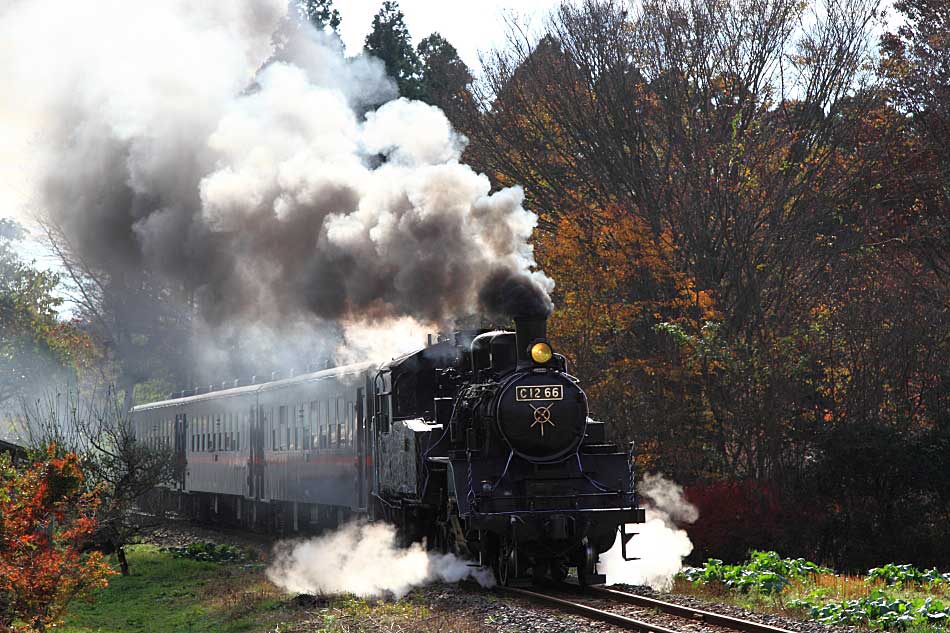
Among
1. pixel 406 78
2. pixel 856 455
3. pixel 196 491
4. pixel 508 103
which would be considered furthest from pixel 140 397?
pixel 856 455

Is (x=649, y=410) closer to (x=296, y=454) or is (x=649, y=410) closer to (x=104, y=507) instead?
(x=296, y=454)

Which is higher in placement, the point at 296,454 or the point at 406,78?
the point at 406,78

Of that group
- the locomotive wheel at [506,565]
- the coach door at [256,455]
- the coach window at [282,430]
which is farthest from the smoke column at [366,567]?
the coach door at [256,455]

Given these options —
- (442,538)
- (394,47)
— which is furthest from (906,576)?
(394,47)

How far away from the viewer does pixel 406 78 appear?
51156 millimetres

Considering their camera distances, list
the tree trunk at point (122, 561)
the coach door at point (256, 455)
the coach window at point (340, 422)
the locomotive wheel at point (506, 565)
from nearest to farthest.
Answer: the locomotive wheel at point (506, 565)
the coach window at point (340, 422)
the tree trunk at point (122, 561)
the coach door at point (256, 455)

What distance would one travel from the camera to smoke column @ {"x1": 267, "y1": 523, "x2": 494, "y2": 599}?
46.7 feet

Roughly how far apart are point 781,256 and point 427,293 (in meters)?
12.0

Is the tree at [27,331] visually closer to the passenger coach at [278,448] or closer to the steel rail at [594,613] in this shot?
the passenger coach at [278,448]

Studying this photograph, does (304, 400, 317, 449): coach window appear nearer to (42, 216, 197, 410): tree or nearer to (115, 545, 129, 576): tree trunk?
(115, 545, 129, 576): tree trunk

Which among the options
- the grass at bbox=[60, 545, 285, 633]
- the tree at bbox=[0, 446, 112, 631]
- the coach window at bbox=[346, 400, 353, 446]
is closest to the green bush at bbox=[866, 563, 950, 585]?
the grass at bbox=[60, 545, 285, 633]

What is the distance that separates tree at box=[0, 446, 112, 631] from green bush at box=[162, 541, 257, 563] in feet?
21.1

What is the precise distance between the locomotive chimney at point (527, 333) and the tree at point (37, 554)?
5.41 m

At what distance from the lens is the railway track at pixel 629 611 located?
403 inches
